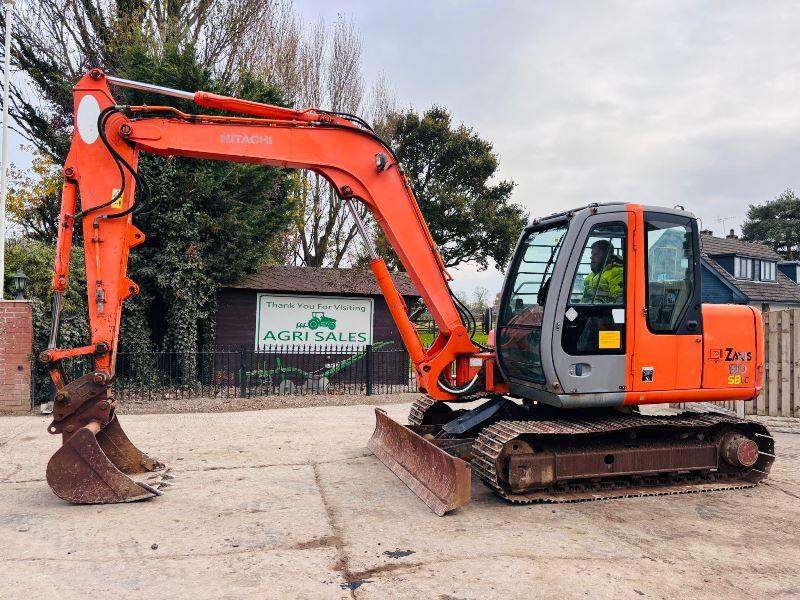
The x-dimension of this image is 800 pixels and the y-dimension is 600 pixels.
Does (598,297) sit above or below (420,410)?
above

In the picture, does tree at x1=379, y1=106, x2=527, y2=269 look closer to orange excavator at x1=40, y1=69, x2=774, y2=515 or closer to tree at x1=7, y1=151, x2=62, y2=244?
tree at x1=7, y1=151, x2=62, y2=244

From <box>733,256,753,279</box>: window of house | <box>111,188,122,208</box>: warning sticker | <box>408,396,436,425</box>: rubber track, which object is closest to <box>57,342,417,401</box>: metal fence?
<box>408,396,436,425</box>: rubber track

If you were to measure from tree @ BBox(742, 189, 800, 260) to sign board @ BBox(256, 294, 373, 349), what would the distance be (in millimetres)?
45571

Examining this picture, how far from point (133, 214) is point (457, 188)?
2178cm

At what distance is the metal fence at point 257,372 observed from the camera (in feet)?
40.9

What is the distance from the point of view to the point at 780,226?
50.5 meters

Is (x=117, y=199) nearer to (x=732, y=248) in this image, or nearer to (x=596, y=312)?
(x=596, y=312)

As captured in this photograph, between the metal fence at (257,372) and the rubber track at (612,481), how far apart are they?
7.70 meters

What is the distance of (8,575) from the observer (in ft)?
12.9

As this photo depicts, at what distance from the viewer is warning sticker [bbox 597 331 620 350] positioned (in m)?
5.66

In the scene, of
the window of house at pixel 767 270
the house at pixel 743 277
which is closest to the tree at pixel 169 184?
the house at pixel 743 277

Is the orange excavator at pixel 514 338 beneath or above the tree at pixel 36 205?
beneath

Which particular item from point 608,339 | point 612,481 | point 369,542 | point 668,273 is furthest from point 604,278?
point 369,542

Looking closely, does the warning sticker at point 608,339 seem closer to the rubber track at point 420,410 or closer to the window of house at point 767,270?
the rubber track at point 420,410
